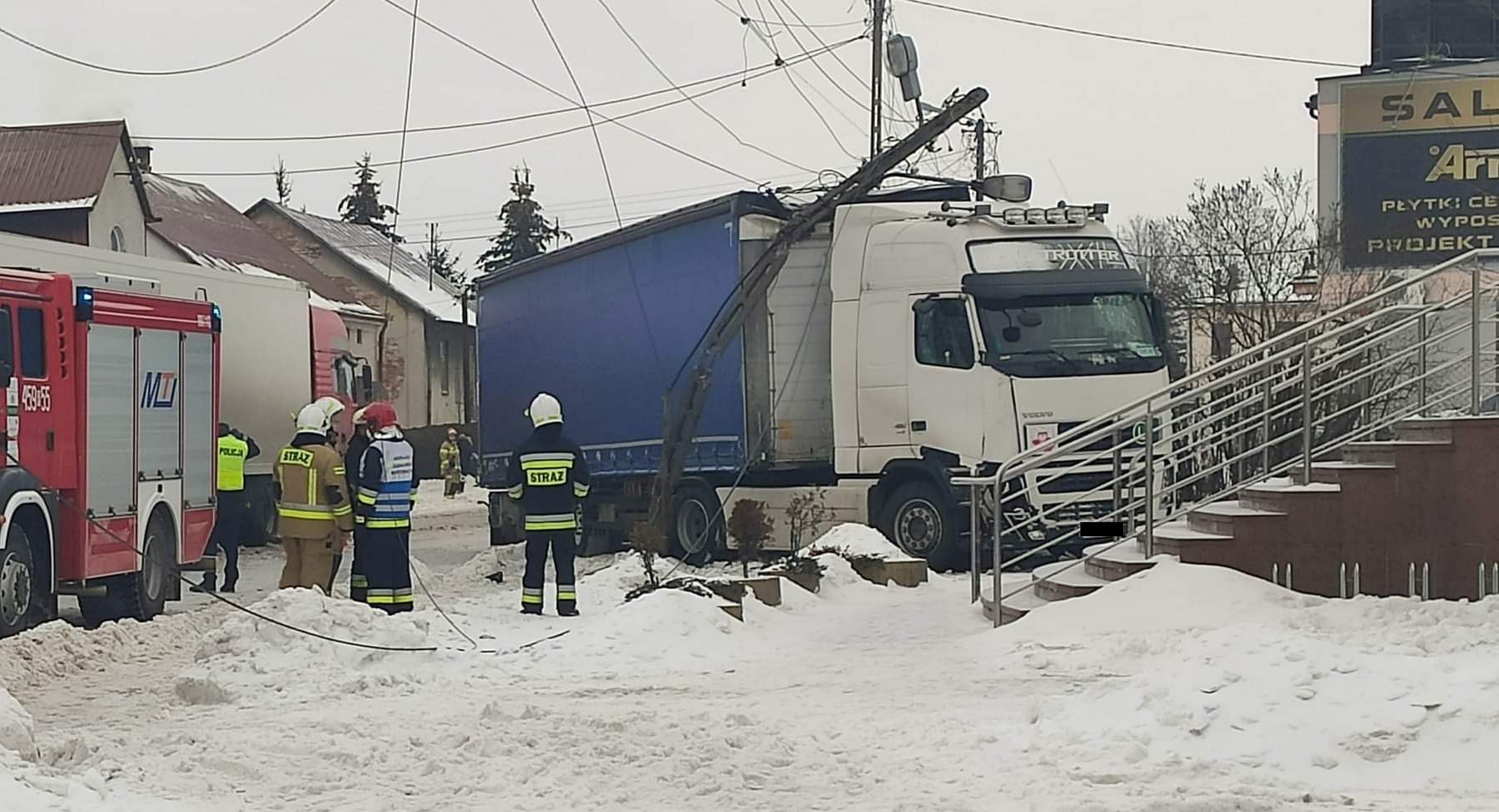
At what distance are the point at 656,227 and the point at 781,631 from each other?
28.6ft

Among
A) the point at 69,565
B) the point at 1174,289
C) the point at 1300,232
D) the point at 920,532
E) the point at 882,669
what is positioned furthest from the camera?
the point at 1174,289

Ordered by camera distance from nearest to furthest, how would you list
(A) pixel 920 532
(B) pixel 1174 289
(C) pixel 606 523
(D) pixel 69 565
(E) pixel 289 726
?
1. (E) pixel 289 726
2. (D) pixel 69 565
3. (A) pixel 920 532
4. (C) pixel 606 523
5. (B) pixel 1174 289

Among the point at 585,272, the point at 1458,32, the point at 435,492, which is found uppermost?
the point at 1458,32

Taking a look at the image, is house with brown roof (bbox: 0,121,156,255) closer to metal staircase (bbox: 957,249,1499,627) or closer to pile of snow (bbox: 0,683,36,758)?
metal staircase (bbox: 957,249,1499,627)

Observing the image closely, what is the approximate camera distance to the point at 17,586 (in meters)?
13.7

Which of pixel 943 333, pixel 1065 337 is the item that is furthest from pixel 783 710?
pixel 1065 337

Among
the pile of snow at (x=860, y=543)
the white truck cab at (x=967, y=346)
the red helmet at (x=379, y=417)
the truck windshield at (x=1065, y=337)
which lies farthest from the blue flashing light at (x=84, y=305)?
the truck windshield at (x=1065, y=337)

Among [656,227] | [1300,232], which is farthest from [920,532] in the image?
[1300,232]

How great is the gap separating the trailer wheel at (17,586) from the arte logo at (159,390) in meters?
2.24

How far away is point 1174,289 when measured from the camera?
43.9 meters

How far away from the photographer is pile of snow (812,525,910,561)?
16.8 m

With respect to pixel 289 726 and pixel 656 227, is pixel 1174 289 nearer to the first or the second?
pixel 656 227

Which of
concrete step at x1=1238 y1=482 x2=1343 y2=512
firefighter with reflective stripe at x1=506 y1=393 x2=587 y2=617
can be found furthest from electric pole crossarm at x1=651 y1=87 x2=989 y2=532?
concrete step at x1=1238 y1=482 x2=1343 y2=512

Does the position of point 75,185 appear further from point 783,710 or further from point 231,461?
point 783,710
